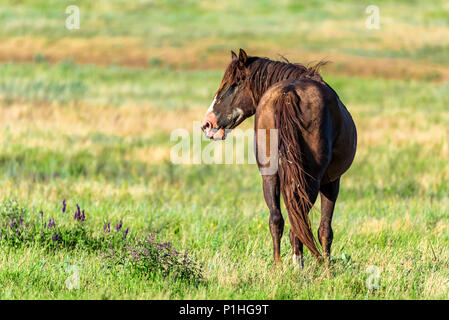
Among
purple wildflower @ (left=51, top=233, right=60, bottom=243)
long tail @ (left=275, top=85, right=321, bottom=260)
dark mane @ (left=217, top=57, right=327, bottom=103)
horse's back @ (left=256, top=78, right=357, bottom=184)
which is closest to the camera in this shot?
long tail @ (left=275, top=85, right=321, bottom=260)

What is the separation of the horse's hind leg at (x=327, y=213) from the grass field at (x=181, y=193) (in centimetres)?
21

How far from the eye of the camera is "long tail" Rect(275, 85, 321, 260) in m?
5.46

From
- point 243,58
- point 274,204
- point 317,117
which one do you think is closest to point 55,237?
point 274,204

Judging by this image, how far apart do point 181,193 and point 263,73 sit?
17.6 feet

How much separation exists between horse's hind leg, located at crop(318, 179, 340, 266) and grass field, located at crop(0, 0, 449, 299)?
0.21m

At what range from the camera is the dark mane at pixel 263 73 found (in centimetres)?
618

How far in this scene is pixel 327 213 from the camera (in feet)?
20.5

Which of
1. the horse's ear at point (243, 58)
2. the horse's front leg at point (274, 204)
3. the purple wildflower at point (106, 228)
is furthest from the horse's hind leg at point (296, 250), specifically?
the purple wildflower at point (106, 228)

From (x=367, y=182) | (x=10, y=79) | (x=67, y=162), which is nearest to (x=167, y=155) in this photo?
(x=67, y=162)

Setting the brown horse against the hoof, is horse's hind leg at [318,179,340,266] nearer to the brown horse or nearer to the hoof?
the brown horse

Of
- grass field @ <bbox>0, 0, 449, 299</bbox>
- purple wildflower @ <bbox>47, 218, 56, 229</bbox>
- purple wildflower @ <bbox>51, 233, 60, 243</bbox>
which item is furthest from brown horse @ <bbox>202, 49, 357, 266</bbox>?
purple wildflower @ <bbox>47, 218, 56, 229</bbox>

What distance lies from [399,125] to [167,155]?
25.6 ft

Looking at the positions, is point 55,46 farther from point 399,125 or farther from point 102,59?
point 399,125
